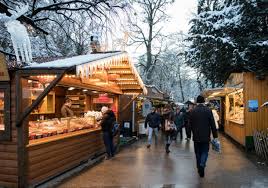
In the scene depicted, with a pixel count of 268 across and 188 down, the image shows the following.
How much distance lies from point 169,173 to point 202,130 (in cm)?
159

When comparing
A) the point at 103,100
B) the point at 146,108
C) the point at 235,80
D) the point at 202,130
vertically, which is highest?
the point at 235,80

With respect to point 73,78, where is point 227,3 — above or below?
above

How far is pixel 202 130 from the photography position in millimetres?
9398

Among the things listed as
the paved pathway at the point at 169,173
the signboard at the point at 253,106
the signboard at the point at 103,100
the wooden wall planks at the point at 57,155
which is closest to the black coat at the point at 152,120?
the signboard at the point at 103,100

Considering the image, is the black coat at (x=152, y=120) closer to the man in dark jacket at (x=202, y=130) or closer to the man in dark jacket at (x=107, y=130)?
the man in dark jacket at (x=107, y=130)

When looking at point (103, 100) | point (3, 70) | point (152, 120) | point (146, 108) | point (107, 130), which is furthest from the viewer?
point (146, 108)

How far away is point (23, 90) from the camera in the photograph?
28.2ft

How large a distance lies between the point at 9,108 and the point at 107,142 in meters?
5.11

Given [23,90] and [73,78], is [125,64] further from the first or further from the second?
[23,90]

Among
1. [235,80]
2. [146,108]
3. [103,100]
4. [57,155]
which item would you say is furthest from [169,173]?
[146,108]

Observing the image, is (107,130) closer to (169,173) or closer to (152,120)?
(169,173)

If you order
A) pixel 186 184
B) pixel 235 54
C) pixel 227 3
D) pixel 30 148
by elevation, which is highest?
pixel 227 3

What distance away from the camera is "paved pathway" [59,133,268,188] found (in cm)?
887

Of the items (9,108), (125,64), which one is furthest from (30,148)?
(125,64)
